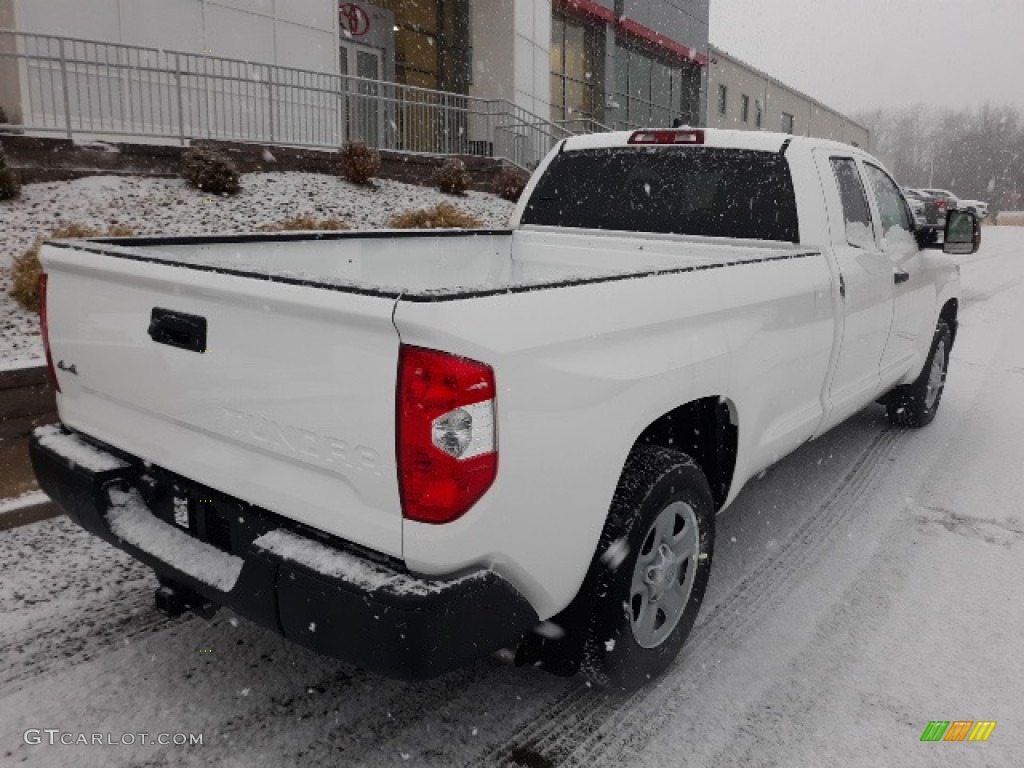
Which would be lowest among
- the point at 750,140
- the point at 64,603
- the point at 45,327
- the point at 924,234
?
the point at 64,603

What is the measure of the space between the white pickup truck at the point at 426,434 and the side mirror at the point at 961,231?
190 centimetres

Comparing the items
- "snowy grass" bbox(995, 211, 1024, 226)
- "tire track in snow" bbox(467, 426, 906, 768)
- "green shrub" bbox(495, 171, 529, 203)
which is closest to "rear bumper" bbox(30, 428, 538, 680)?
"tire track in snow" bbox(467, 426, 906, 768)

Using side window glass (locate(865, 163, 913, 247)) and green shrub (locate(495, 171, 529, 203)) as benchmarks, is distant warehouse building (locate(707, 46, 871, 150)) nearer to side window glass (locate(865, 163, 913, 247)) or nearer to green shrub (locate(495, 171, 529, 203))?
green shrub (locate(495, 171, 529, 203))

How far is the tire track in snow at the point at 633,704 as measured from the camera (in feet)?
8.91

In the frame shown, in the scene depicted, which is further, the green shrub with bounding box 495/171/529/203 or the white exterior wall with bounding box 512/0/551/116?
the white exterior wall with bounding box 512/0/551/116

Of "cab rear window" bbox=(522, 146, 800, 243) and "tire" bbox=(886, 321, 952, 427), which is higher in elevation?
"cab rear window" bbox=(522, 146, 800, 243)

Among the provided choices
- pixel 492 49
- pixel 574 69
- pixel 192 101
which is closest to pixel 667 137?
pixel 192 101

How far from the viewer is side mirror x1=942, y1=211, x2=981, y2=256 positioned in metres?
5.44

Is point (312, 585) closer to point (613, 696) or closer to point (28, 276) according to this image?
point (613, 696)

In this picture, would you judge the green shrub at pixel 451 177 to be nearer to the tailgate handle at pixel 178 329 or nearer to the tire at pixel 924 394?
the tire at pixel 924 394

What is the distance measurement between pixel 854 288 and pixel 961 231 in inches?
65.2

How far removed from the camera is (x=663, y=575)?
302 centimetres

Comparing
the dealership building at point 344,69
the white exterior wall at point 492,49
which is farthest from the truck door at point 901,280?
the white exterior wall at point 492,49

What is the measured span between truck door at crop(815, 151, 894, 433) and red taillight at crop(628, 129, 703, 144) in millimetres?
639
